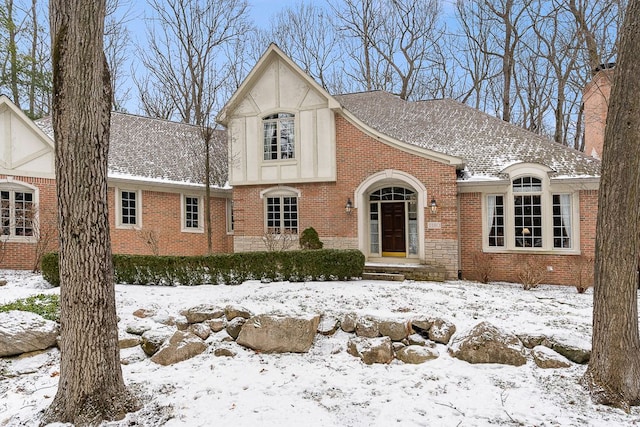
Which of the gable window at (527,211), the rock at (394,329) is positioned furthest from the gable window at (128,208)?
the gable window at (527,211)

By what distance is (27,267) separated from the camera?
41.4 feet

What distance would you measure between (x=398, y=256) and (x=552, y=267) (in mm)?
Answer: 4501

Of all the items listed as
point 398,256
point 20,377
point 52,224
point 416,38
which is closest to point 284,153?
point 398,256

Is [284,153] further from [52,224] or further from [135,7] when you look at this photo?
[52,224]

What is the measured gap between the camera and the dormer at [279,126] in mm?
13273

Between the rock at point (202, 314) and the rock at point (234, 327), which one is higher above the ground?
the rock at point (202, 314)

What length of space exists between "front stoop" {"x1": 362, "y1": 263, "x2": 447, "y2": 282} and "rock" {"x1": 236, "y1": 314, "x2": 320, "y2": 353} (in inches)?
200

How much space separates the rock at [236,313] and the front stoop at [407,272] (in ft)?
16.2

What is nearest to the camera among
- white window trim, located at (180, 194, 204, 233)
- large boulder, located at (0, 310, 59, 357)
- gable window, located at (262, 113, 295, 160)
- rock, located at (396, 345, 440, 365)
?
rock, located at (396, 345, 440, 365)

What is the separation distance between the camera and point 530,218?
11.9m

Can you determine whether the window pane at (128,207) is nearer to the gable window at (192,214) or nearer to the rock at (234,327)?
the gable window at (192,214)

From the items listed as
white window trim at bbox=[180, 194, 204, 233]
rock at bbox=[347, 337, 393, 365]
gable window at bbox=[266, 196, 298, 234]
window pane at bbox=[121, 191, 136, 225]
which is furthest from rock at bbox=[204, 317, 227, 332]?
white window trim at bbox=[180, 194, 204, 233]

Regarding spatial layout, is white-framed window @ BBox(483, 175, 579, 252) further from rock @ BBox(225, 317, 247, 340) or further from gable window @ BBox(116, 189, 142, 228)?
gable window @ BBox(116, 189, 142, 228)

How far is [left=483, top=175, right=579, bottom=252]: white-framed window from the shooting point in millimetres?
11656
